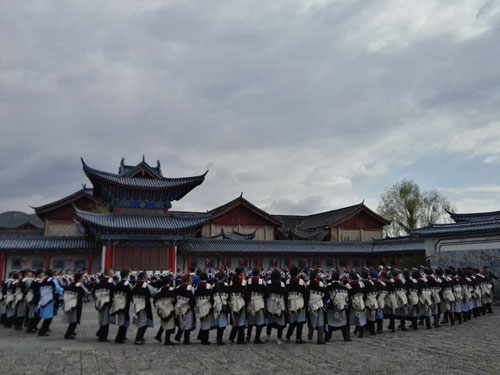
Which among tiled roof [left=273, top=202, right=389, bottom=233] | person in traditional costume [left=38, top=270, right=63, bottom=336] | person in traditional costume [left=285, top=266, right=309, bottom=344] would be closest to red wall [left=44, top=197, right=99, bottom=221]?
tiled roof [left=273, top=202, right=389, bottom=233]

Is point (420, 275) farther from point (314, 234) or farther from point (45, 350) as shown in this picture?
point (314, 234)

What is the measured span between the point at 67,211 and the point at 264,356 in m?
36.1

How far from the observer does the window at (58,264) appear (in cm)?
2910

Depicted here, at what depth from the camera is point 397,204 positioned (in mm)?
49562

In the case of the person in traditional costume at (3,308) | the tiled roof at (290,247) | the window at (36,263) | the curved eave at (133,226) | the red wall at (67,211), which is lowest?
the person in traditional costume at (3,308)

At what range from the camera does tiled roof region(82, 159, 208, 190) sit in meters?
29.0

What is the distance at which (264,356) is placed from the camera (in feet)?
28.9

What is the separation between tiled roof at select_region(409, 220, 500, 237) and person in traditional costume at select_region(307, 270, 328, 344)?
605 inches

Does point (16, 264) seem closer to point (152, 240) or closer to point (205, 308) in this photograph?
point (152, 240)

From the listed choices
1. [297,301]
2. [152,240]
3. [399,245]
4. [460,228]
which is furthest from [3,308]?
[399,245]

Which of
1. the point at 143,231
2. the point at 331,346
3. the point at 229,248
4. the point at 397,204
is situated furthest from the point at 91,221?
the point at 397,204

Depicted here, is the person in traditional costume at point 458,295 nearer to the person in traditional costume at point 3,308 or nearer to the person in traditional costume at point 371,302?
the person in traditional costume at point 371,302

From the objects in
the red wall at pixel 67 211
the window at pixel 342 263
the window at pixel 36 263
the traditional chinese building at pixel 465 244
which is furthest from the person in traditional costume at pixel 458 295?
the red wall at pixel 67 211

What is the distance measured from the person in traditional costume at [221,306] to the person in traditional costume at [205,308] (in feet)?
0.43
